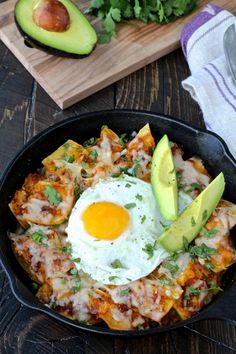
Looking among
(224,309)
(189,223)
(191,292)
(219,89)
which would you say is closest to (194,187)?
(189,223)

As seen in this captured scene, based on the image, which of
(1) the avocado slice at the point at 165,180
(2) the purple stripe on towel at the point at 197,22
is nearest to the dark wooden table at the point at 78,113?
(2) the purple stripe on towel at the point at 197,22

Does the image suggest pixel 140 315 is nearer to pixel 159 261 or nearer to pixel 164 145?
pixel 159 261

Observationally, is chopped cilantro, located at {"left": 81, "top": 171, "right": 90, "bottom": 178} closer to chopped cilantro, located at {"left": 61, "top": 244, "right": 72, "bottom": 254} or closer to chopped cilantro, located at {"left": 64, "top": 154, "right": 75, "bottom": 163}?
chopped cilantro, located at {"left": 64, "top": 154, "right": 75, "bottom": 163}

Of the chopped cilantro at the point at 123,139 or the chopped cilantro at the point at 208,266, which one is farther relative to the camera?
the chopped cilantro at the point at 123,139

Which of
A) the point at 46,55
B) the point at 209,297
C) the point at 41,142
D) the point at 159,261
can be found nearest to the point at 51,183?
the point at 41,142

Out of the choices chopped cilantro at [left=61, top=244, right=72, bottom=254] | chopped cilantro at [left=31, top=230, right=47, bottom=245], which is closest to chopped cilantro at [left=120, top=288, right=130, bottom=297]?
chopped cilantro at [left=61, top=244, right=72, bottom=254]

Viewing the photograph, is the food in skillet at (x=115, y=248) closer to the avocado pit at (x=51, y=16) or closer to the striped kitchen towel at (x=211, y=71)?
the striped kitchen towel at (x=211, y=71)

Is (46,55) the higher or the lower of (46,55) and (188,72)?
the higher
